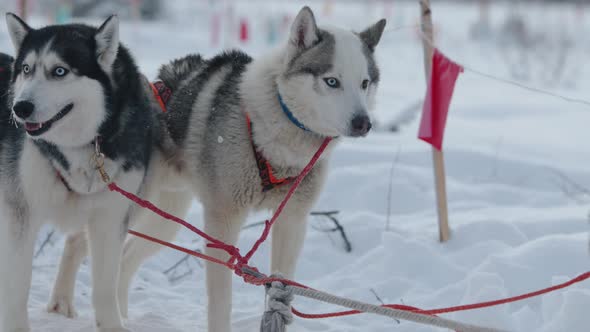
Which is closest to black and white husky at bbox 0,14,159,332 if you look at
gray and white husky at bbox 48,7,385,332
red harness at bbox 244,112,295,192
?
gray and white husky at bbox 48,7,385,332

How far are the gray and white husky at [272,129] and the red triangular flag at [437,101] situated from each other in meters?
0.90

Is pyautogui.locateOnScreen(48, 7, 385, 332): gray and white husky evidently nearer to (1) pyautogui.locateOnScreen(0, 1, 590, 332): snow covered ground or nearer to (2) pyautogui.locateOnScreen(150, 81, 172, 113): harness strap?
(2) pyautogui.locateOnScreen(150, 81, 172, 113): harness strap

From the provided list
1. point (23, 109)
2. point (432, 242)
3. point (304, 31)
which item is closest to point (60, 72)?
point (23, 109)

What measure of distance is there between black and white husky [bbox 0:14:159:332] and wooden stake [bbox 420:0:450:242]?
5.79 feet

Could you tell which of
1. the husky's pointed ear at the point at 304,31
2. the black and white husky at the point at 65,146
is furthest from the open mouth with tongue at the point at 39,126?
the husky's pointed ear at the point at 304,31

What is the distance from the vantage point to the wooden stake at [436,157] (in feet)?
12.6

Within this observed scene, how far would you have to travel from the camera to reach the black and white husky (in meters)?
2.45

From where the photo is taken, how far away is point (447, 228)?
4.09m

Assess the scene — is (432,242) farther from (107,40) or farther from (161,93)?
(107,40)

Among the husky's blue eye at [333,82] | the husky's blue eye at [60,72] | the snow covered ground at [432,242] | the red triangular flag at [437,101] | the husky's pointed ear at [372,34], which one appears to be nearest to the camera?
the husky's blue eye at [60,72]

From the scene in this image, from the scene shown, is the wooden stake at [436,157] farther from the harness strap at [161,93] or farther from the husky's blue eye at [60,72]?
the husky's blue eye at [60,72]

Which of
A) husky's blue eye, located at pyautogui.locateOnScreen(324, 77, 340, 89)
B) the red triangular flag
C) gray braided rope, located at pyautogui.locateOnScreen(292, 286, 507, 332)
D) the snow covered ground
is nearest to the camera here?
gray braided rope, located at pyautogui.locateOnScreen(292, 286, 507, 332)

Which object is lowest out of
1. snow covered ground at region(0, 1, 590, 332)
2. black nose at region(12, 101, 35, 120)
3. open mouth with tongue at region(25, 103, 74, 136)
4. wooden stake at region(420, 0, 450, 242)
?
snow covered ground at region(0, 1, 590, 332)

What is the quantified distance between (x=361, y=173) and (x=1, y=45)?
352 inches
